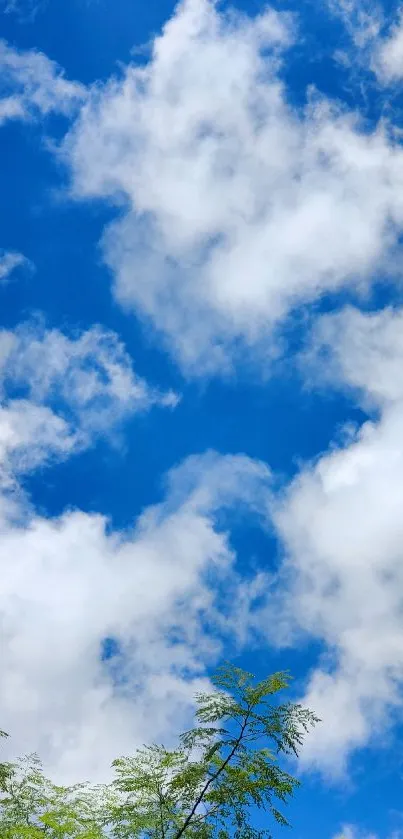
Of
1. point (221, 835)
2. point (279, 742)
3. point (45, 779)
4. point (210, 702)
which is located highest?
point (45, 779)

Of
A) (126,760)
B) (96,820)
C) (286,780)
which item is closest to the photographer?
(286,780)

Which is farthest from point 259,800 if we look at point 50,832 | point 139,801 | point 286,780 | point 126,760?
point 50,832

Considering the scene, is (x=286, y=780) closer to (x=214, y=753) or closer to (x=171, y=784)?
(x=214, y=753)

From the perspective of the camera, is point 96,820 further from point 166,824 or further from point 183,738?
point 183,738

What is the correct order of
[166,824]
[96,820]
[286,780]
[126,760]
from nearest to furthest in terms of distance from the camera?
[286,780]
[166,824]
[96,820]
[126,760]

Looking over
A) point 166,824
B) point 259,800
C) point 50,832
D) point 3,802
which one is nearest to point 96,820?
point 50,832

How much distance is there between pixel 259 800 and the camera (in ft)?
58.7

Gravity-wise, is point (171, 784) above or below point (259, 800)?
above

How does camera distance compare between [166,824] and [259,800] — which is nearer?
[259,800]

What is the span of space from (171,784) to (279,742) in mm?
3752

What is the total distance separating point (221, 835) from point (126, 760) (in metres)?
5.22

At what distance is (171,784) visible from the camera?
1895 centimetres

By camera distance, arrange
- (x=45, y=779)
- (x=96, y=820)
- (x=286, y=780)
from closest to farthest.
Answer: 1. (x=286, y=780)
2. (x=96, y=820)
3. (x=45, y=779)

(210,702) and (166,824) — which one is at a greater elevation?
(210,702)
